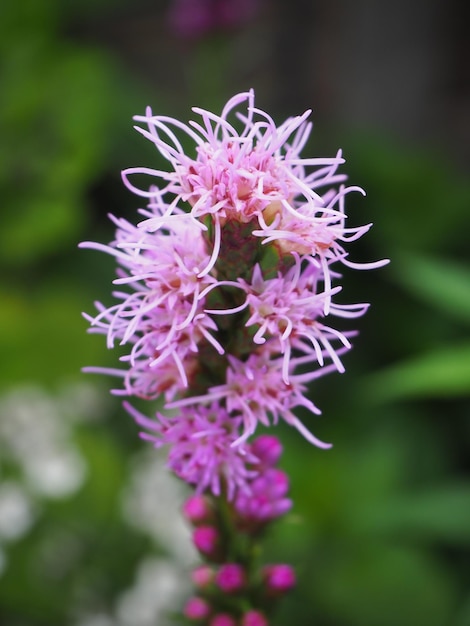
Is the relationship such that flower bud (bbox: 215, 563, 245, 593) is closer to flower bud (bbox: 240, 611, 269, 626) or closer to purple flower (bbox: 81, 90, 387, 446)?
flower bud (bbox: 240, 611, 269, 626)

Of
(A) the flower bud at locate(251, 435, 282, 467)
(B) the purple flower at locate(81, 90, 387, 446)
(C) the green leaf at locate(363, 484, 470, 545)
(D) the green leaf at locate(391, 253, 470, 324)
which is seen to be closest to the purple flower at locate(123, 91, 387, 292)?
(B) the purple flower at locate(81, 90, 387, 446)

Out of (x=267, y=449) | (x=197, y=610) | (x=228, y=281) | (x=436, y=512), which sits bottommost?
(x=436, y=512)

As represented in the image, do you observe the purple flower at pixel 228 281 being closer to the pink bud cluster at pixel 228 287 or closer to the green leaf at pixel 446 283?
the pink bud cluster at pixel 228 287

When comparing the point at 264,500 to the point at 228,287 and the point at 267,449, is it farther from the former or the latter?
the point at 228,287

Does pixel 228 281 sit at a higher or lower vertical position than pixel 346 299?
higher

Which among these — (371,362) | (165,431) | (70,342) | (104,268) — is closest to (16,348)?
(70,342)

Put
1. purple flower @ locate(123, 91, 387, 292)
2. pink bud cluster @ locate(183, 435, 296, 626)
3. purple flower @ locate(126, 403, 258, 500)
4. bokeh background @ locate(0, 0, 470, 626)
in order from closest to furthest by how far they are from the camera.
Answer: purple flower @ locate(123, 91, 387, 292) → purple flower @ locate(126, 403, 258, 500) → pink bud cluster @ locate(183, 435, 296, 626) → bokeh background @ locate(0, 0, 470, 626)

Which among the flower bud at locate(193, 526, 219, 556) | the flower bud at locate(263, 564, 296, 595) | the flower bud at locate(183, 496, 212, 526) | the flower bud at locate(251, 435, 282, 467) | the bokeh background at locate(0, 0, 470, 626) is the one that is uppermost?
the flower bud at locate(251, 435, 282, 467)

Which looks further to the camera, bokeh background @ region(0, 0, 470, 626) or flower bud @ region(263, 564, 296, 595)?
bokeh background @ region(0, 0, 470, 626)

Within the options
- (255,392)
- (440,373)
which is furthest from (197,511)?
(440,373)
